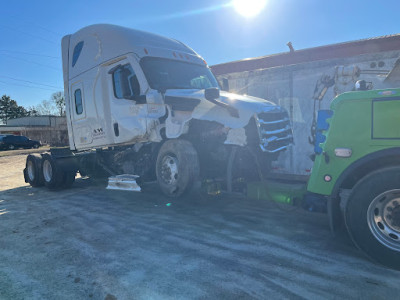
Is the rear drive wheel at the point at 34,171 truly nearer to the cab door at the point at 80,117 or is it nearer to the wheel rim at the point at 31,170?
the wheel rim at the point at 31,170

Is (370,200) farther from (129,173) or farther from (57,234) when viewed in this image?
(129,173)

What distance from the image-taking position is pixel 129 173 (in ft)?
21.5

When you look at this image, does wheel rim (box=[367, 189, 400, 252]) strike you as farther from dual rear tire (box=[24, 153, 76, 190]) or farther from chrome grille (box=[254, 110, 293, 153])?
dual rear tire (box=[24, 153, 76, 190])

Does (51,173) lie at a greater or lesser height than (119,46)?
lesser

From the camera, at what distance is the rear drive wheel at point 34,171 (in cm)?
854

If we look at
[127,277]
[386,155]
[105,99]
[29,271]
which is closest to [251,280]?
[127,277]

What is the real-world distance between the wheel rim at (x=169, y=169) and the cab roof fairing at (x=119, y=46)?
2190 mm

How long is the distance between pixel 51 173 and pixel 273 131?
6.34 metres

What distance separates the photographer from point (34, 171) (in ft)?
28.5

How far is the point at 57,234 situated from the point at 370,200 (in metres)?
4.22

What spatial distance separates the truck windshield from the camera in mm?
5684

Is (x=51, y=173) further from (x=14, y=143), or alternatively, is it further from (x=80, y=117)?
(x=14, y=143)

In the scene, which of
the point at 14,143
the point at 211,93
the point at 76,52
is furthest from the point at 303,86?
the point at 14,143

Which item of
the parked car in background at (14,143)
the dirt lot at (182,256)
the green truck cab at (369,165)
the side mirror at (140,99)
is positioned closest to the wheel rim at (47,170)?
the dirt lot at (182,256)
